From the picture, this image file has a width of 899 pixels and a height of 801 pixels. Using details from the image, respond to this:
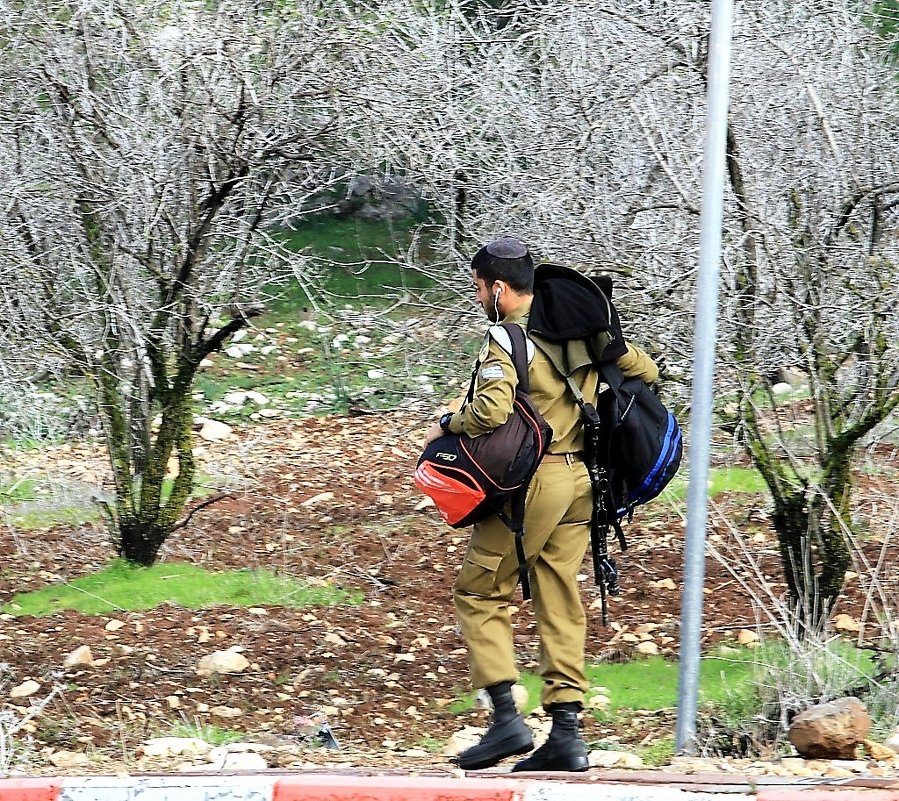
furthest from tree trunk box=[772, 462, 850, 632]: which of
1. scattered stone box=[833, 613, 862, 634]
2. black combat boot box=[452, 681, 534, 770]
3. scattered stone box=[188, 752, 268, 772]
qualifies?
scattered stone box=[188, 752, 268, 772]

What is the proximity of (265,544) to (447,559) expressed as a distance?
1.27m

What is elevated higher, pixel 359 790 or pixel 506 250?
pixel 506 250

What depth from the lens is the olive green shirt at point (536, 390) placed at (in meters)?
3.60

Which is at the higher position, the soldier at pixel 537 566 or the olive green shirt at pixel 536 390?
the olive green shirt at pixel 536 390

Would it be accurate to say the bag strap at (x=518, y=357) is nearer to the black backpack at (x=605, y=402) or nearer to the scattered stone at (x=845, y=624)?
the black backpack at (x=605, y=402)

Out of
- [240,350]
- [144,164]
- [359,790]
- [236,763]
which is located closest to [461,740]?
[236,763]

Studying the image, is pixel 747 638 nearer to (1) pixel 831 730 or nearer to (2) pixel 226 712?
(1) pixel 831 730

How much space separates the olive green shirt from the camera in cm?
360

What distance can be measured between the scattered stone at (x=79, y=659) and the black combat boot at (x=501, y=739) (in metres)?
2.65

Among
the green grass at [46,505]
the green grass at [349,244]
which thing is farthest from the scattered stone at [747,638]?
the green grass at [349,244]

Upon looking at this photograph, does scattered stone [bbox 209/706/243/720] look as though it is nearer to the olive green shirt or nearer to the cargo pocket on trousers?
the cargo pocket on trousers

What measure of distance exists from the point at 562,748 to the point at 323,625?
2784 mm

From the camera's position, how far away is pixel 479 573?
12.6 ft

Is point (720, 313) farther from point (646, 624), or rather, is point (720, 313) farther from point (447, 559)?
point (447, 559)
